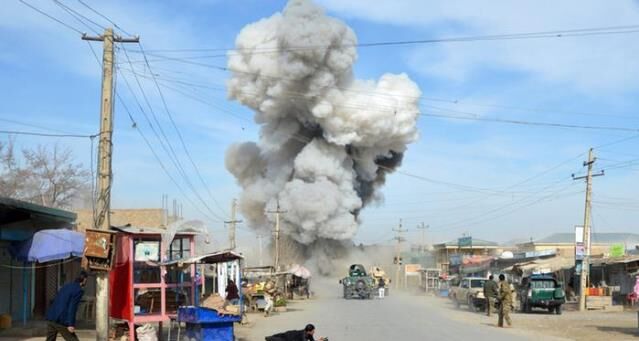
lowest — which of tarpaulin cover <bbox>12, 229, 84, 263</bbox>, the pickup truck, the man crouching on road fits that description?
the pickup truck

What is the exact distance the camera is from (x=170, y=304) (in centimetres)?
1619

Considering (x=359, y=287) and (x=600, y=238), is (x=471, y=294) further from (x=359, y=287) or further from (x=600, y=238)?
(x=600, y=238)

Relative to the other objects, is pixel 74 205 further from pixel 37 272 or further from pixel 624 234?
pixel 624 234

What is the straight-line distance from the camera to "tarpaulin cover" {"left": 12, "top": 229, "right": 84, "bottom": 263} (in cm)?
1808

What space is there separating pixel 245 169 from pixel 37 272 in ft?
152

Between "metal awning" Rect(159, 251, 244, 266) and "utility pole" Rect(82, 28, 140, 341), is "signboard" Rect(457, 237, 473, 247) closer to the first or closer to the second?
"metal awning" Rect(159, 251, 244, 266)

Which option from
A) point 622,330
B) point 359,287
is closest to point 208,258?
point 622,330

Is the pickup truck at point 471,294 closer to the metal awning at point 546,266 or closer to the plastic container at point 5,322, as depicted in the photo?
the metal awning at point 546,266

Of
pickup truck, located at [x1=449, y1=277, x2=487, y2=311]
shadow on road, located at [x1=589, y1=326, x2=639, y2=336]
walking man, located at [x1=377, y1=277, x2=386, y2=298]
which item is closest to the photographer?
shadow on road, located at [x1=589, y1=326, x2=639, y2=336]

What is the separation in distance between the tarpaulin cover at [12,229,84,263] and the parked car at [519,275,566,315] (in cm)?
2116

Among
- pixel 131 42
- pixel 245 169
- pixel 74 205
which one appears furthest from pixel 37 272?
pixel 245 169

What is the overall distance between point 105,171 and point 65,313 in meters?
3.27

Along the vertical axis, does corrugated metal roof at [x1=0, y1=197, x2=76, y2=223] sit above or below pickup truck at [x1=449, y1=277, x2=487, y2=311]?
above

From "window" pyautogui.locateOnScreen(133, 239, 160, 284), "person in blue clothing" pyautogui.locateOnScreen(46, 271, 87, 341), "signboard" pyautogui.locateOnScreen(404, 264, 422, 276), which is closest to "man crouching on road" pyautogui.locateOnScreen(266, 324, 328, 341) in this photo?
"person in blue clothing" pyautogui.locateOnScreen(46, 271, 87, 341)
